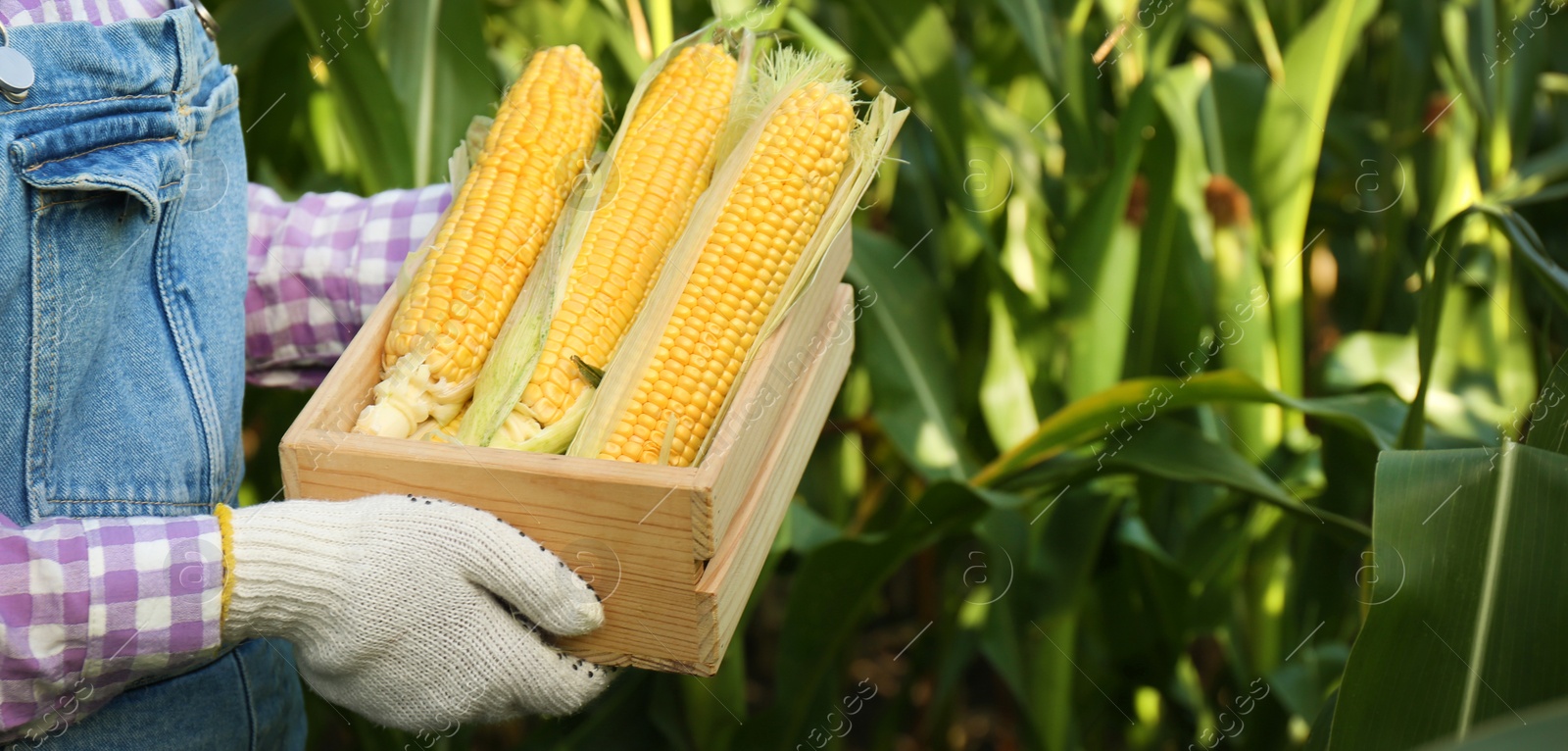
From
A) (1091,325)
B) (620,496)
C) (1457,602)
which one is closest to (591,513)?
(620,496)

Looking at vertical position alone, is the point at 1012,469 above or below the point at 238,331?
below

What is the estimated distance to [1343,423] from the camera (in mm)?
1068

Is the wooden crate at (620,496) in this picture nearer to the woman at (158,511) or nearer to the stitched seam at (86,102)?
the woman at (158,511)

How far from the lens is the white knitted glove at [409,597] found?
653 millimetres

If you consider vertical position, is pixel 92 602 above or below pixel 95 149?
below

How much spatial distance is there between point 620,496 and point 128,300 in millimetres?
366

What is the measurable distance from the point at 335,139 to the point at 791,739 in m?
1.06

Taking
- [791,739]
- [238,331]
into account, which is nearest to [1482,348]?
[791,739]

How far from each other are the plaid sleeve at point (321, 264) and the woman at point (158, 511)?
0.10 metres

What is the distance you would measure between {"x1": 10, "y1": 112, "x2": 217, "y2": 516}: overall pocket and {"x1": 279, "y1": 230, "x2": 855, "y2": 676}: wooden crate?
3.7 inches

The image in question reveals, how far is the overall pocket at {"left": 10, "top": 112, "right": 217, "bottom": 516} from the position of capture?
65 cm

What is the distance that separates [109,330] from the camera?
0.71 metres

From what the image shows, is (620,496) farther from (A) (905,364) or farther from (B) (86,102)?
(A) (905,364)

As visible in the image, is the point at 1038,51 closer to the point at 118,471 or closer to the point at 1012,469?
the point at 1012,469
